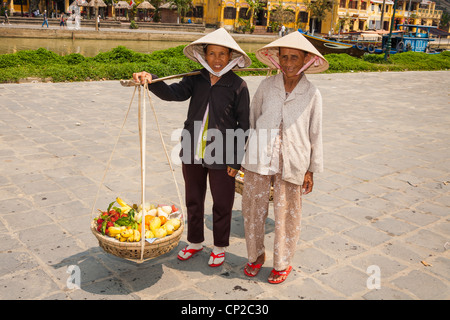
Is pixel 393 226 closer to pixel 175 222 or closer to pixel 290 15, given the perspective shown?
pixel 175 222

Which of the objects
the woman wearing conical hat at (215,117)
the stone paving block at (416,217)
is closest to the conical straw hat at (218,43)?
the woman wearing conical hat at (215,117)

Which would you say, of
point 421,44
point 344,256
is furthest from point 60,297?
point 421,44

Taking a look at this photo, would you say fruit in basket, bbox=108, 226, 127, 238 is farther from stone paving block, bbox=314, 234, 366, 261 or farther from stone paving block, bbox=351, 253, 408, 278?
stone paving block, bbox=351, 253, 408, 278

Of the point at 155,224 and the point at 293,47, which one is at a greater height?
the point at 293,47

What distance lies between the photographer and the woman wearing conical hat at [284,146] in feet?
9.14

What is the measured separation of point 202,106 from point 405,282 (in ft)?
6.28

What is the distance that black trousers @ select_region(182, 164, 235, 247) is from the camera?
120 inches

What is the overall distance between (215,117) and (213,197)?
0.57m

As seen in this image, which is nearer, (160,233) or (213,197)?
(160,233)

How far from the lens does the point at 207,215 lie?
411 cm

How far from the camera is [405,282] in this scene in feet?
10.1

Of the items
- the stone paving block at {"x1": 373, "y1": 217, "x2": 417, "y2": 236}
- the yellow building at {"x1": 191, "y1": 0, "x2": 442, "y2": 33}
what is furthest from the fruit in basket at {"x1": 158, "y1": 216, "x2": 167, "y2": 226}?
the yellow building at {"x1": 191, "y1": 0, "x2": 442, "y2": 33}

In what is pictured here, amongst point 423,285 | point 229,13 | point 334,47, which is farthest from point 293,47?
point 229,13

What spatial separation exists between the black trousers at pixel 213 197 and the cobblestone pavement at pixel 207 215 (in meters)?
0.27
